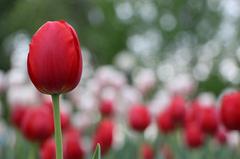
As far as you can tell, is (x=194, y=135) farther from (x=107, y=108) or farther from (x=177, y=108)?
(x=107, y=108)

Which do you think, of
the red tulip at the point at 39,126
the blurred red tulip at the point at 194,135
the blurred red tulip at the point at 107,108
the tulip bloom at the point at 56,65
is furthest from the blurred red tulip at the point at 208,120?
the tulip bloom at the point at 56,65

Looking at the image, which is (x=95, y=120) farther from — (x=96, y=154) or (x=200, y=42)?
(x=200, y=42)

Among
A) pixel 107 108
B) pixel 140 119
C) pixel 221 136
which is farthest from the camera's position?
pixel 107 108

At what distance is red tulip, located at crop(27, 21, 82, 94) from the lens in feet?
3.59

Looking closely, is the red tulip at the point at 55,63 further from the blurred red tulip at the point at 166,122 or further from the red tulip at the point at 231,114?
the blurred red tulip at the point at 166,122


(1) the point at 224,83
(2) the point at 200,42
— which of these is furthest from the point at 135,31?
(1) the point at 224,83

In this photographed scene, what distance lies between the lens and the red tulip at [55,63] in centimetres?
109

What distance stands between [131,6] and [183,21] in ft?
4.99

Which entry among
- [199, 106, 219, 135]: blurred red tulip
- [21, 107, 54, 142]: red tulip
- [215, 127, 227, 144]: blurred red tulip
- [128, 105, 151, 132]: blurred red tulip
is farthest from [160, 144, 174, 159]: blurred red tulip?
[21, 107, 54, 142]: red tulip

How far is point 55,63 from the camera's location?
109cm

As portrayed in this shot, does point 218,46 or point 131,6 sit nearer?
point 218,46

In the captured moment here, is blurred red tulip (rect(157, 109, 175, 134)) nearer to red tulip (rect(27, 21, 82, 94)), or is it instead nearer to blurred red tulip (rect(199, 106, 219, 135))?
blurred red tulip (rect(199, 106, 219, 135))

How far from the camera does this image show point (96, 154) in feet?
3.54

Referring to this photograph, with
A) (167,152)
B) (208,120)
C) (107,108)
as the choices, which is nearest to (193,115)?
(167,152)
